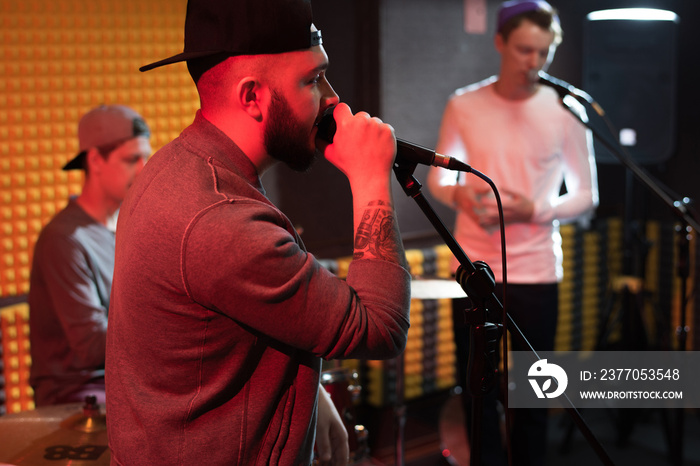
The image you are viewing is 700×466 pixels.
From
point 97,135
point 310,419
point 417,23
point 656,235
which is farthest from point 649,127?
point 310,419

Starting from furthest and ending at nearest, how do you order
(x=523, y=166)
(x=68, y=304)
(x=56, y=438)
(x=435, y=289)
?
(x=523, y=166) → (x=68, y=304) → (x=435, y=289) → (x=56, y=438)

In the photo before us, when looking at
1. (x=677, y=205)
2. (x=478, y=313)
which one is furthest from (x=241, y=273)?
(x=677, y=205)

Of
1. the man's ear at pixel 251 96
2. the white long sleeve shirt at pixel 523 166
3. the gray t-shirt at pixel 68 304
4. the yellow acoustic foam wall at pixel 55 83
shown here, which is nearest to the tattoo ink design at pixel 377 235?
the man's ear at pixel 251 96

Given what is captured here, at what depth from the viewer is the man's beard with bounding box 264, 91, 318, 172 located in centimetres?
129

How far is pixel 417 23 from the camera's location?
4.00m

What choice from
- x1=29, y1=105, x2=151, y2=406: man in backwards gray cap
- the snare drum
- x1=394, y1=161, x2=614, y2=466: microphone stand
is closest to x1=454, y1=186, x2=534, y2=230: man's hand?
the snare drum

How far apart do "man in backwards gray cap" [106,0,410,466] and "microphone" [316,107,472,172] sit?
2 centimetres

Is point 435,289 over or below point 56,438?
over

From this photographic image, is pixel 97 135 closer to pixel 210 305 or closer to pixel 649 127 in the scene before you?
pixel 210 305

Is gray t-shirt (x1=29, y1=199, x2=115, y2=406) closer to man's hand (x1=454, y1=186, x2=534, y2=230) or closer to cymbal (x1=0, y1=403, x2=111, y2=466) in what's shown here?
cymbal (x1=0, y1=403, x2=111, y2=466)

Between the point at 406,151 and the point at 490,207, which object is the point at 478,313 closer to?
the point at 406,151

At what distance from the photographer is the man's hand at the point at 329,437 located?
1704 mm

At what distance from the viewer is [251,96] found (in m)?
1.28

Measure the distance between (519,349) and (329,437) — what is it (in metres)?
1.39
